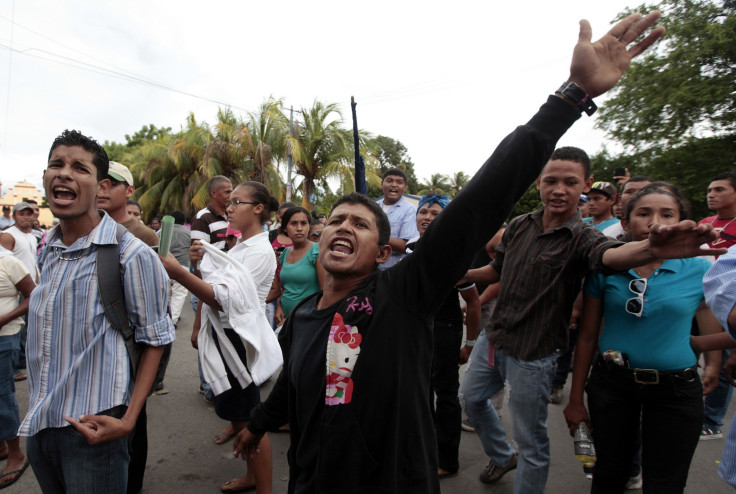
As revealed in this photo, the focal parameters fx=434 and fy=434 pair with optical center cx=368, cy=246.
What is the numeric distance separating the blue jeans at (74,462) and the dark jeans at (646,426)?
238 cm

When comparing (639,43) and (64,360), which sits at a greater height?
(639,43)

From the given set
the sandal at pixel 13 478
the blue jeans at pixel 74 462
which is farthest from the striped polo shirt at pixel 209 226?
the blue jeans at pixel 74 462

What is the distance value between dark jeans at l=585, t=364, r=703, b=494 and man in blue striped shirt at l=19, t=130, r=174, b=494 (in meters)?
2.28

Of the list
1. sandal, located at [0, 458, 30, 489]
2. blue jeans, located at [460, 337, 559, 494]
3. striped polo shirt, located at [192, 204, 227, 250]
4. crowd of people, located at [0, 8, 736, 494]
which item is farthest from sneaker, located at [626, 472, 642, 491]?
sandal, located at [0, 458, 30, 489]

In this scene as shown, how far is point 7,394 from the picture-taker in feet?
10.8

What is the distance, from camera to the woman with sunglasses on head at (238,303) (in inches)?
102

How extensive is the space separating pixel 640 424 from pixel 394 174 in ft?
10.4

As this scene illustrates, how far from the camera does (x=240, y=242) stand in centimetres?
319

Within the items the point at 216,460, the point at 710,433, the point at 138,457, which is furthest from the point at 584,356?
the point at 138,457

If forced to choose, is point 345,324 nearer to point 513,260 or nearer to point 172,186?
point 513,260

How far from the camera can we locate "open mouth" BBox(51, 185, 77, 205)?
1.84 metres

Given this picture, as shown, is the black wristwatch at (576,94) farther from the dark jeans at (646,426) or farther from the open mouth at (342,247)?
the dark jeans at (646,426)

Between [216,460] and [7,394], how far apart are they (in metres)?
1.64

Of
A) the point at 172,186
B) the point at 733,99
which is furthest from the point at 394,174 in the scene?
the point at 172,186
